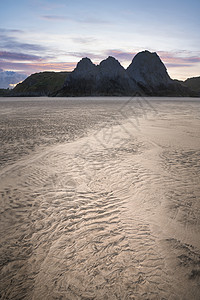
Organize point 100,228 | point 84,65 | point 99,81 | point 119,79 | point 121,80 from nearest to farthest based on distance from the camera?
point 100,228
point 99,81
point 119,79
point 121,80
point 84,65

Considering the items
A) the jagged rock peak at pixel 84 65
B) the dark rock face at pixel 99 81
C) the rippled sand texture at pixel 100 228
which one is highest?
the jagged rock peak at pixel 84 65

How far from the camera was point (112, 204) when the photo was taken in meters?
4.70

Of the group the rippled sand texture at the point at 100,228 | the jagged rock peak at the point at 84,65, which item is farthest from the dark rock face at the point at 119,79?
the rippled sand texture at the point at 100,228

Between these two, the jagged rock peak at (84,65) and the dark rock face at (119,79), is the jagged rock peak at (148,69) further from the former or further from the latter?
the jagged rock peak at (84,65)

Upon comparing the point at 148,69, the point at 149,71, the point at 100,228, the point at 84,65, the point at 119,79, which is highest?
the point at 84,65

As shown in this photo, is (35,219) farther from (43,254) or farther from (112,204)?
(112,204)

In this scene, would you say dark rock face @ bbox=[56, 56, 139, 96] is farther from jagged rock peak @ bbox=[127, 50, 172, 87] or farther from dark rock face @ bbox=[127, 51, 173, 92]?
jagged rock peak @ bbox=[127, 50, 172, 87]

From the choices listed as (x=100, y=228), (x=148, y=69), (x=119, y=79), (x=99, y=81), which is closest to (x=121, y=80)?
(x=119, y=79)

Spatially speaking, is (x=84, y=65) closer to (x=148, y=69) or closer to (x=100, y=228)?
(x=148, y=69)

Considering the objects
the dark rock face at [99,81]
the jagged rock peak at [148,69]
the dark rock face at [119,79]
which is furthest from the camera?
the jagged rock peak at [148,69]

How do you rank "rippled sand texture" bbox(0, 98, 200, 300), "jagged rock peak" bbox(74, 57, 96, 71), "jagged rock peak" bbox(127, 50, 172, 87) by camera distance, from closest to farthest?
1. "rippled sand texture" bbox(0, 98, 200, 300)
2. "jagged rock peak" bbox(74, 57, 96, 71)
3. "jagged rock peak" bbox(127, 50, 172, 87)

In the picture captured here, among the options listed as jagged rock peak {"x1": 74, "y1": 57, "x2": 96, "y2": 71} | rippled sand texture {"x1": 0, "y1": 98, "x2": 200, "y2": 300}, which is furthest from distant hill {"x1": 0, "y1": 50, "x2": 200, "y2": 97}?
rippled sand texture {"x1": 0, "y1": 98, "x2": 200, "y2": 300}

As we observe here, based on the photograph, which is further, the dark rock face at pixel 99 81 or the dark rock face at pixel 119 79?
the dark rock face at pixel 119 79

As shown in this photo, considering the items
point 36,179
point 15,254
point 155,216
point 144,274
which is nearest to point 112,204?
point 155,216
